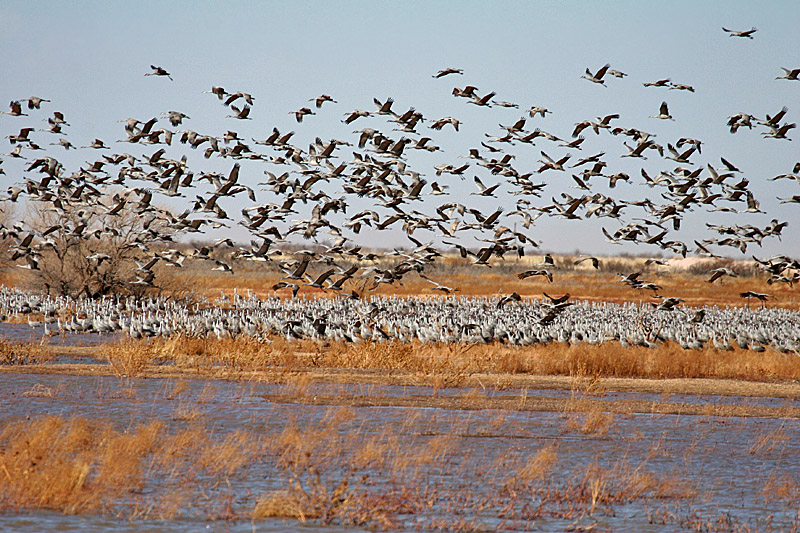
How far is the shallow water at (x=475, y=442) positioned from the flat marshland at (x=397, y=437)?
0.05m

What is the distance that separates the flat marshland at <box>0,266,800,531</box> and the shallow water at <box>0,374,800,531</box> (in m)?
0.05

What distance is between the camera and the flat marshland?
1144 cm

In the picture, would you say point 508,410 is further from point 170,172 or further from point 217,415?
point 170,172

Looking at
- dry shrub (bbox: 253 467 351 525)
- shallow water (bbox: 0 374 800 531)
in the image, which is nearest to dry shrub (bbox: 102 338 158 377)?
shallow water (bbox: 0 374 800 531)

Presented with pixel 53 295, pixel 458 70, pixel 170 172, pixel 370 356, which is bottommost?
pixel 53 295

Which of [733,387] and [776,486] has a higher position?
[776,486]

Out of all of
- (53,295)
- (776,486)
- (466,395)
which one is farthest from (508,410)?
(53,295)

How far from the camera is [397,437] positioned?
15977 mm

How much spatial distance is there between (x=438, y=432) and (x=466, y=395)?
4.17 metres

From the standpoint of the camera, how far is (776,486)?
13164 millimetres

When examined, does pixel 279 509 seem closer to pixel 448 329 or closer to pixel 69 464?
pixel 69 464

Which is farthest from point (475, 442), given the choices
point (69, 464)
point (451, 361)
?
point (451, 361)

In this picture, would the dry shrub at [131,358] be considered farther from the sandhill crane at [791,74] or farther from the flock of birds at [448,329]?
the sandhill crane at [791,74]

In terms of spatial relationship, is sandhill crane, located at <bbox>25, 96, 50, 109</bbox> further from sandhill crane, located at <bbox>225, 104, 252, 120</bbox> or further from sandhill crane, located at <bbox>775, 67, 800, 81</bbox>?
sandhill crane, located at <bbox>775, 67, 800, 81</bbox>
